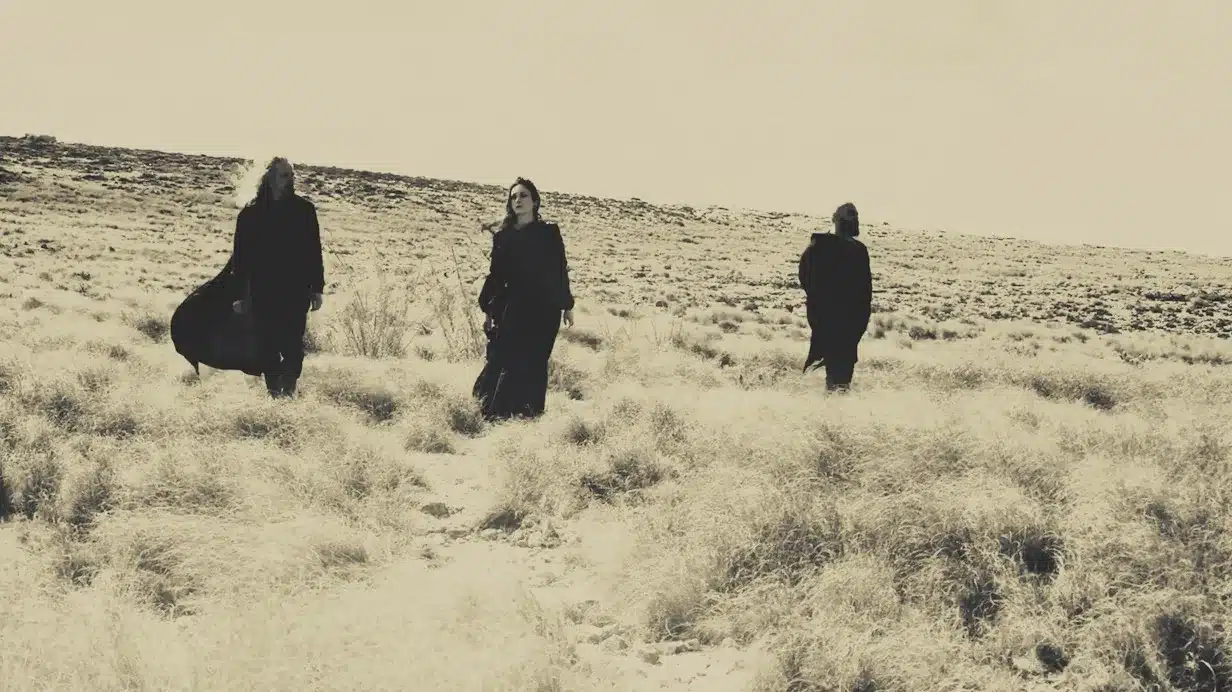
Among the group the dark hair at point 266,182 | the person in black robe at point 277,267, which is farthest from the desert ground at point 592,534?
the dark hair at point 266,182

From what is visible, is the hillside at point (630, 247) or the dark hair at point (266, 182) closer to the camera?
the dark hair at point (266, 182)

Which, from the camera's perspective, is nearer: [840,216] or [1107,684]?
[1107,684]

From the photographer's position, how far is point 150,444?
4.98 meters

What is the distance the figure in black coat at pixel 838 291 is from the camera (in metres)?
7.77

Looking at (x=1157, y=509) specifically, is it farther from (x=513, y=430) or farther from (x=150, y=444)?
(x=150, y=444)

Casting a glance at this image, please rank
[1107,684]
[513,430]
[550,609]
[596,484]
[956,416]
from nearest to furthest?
[1107,684]
[550,609]
[596,484]
[956,416]
[513,430]

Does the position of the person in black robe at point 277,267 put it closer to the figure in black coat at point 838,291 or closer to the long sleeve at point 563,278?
the long sleeve at point 563,278

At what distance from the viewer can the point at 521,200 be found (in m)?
6.78

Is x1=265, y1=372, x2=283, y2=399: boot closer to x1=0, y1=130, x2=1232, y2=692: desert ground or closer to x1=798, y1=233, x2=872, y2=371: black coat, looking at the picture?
x1=0, y1=130, x2=1232, y2=692: desert ground

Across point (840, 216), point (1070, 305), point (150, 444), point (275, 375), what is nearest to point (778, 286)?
point (1070, 305)

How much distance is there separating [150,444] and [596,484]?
2508 millimetres

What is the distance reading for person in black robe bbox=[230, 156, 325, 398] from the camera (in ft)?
21.9

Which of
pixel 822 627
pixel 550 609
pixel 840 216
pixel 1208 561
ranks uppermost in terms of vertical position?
pixel 840 216

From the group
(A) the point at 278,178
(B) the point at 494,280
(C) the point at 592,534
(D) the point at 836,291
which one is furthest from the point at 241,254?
(D) the point at 836,291
